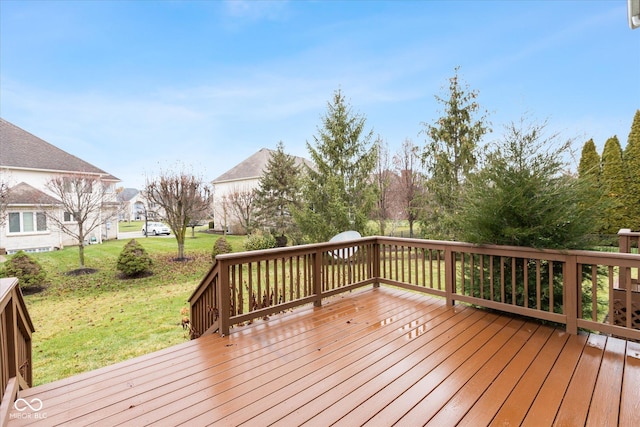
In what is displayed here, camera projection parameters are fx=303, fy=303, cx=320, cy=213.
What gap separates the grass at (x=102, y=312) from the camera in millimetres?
4992

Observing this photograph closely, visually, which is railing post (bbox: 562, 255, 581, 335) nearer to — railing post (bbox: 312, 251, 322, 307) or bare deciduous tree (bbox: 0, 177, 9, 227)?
railing post (bbox: 312, 251, 322, 307)

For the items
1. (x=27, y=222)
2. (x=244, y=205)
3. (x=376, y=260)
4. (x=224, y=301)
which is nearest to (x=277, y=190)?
(x=244, y=205)

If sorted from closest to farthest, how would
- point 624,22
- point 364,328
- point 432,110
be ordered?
point 364,328 < point 624,22 < point 432,110

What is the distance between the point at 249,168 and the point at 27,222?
11283 mm

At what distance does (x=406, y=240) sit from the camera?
462cm

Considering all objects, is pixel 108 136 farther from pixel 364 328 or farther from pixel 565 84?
pixel 565 84

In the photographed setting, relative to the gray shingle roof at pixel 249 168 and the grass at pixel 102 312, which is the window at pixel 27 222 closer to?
the grass at pixel 102 312

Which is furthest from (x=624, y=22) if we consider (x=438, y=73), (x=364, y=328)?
(x=364, y=328)

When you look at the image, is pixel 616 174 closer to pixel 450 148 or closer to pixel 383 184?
pixel 450 148

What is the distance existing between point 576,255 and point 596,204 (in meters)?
0.67

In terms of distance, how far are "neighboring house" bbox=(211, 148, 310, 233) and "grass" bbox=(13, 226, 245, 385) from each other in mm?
7324

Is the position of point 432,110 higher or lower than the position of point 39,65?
lower

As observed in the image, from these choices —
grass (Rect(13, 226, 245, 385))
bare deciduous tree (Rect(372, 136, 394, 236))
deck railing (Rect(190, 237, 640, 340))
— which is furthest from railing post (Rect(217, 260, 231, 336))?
bare deciduous tree (Rect(372, 136, 394, 236))

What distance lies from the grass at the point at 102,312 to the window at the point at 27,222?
4.52 ft
